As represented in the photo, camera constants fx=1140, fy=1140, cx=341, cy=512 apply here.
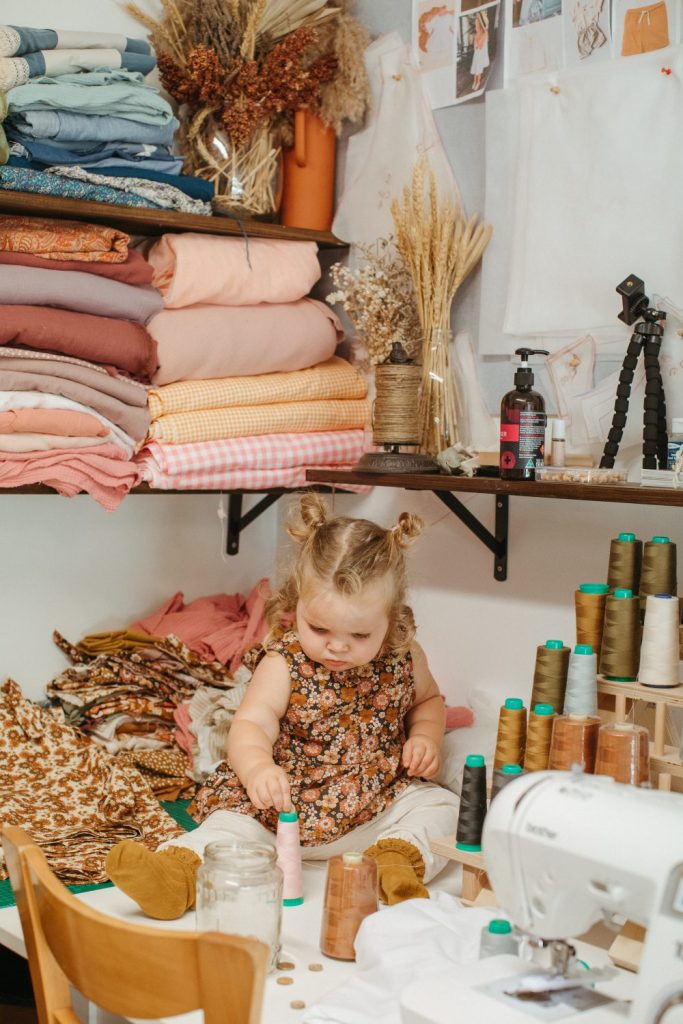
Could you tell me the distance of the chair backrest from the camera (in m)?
0.97

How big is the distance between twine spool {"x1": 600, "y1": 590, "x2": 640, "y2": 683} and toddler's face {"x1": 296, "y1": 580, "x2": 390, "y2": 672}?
392mm

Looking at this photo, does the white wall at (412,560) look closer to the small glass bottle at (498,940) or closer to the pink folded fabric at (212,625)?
the pink folded fabric at (212,625)

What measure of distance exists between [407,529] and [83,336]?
0.71 metres

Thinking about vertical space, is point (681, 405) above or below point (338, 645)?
above

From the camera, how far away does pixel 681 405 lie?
1.89 metres

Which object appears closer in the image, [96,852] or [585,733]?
[585,733]

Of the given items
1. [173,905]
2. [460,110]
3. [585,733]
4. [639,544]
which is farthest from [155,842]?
[460,110]

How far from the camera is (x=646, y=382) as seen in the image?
6.10 ft

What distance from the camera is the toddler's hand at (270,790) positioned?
173 cm

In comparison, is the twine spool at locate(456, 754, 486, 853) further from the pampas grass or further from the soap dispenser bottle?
the pampas grass

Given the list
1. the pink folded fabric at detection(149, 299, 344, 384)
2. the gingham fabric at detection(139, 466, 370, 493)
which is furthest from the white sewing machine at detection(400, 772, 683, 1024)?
the pink folded fabric at detection(149, 299, 344, 384)

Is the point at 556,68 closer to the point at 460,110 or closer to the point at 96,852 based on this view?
the point at 460,110

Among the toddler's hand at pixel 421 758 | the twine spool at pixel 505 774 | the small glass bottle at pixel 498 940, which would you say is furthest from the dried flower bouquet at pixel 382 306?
the small glass bottle at pixel 498 940

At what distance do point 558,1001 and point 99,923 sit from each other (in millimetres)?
426
